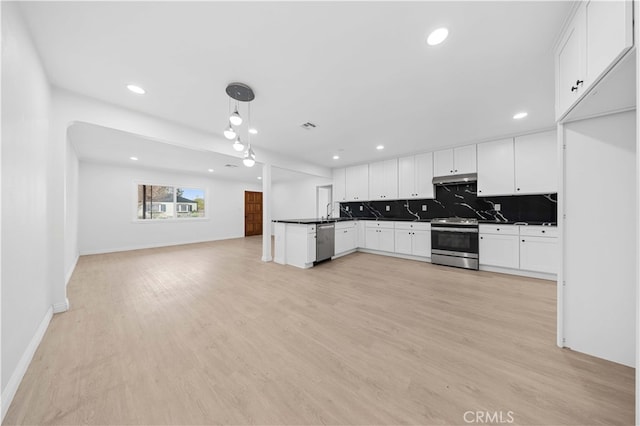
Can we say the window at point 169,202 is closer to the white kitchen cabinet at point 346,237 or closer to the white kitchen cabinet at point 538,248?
the white kitchen cabinet at point 346,237

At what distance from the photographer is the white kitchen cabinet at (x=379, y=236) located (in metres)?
5.08

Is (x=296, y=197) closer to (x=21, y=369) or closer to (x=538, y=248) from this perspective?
(x=538, y=248)

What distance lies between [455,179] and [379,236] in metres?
2.10

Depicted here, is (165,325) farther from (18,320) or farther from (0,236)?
(0,236)

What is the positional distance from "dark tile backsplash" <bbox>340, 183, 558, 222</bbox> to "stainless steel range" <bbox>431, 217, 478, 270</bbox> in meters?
0.32

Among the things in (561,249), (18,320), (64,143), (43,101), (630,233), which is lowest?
(18,320)

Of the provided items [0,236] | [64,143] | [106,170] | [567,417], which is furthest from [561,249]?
[106,170]

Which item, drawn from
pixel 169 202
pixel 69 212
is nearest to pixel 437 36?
pixel 69 212

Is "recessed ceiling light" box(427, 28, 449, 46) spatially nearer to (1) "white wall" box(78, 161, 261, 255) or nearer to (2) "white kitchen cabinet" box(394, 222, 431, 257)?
(2) "white kitchen cabinet" box(394, 222, 431, 257)

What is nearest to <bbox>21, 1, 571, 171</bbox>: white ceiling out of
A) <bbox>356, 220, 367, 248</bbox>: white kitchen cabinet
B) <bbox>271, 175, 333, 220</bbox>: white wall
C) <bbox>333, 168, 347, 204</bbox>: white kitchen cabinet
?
<bbox>356, 220, 367, 248</bbox>: white kitchen cabinet

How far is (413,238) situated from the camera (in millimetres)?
4707

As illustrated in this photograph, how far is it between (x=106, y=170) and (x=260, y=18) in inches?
269

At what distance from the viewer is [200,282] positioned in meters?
3.29

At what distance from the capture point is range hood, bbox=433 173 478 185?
4.22 m
